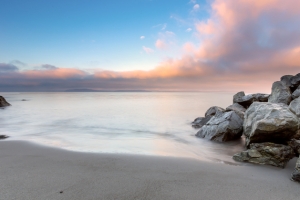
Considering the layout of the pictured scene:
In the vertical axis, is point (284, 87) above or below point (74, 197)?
above

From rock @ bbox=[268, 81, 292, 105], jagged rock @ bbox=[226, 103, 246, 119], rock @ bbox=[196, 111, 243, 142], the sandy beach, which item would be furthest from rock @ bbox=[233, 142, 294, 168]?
rock @ bbox=[268, 81, 292, 105]

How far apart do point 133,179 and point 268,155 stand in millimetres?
3716

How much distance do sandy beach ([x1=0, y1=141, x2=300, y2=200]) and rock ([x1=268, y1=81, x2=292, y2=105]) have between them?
241 inches

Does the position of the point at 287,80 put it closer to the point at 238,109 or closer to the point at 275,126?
the point at 238,109

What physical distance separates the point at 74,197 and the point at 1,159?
340cm

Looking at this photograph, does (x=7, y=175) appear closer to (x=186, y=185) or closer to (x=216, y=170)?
(x=186, y=185)

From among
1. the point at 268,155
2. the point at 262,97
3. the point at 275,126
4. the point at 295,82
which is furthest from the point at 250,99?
the point at 268,155

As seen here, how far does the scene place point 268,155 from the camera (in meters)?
5.22

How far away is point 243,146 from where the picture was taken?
299 inches

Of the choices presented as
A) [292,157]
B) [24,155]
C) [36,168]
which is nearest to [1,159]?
[24,155]

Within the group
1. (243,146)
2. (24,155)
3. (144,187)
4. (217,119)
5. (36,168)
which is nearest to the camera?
(144,187)

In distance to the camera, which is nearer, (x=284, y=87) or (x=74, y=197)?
(x=74, y=197)

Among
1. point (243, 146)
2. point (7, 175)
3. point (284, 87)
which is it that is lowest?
point (243, 146)

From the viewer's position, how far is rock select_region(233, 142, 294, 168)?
198 inches
